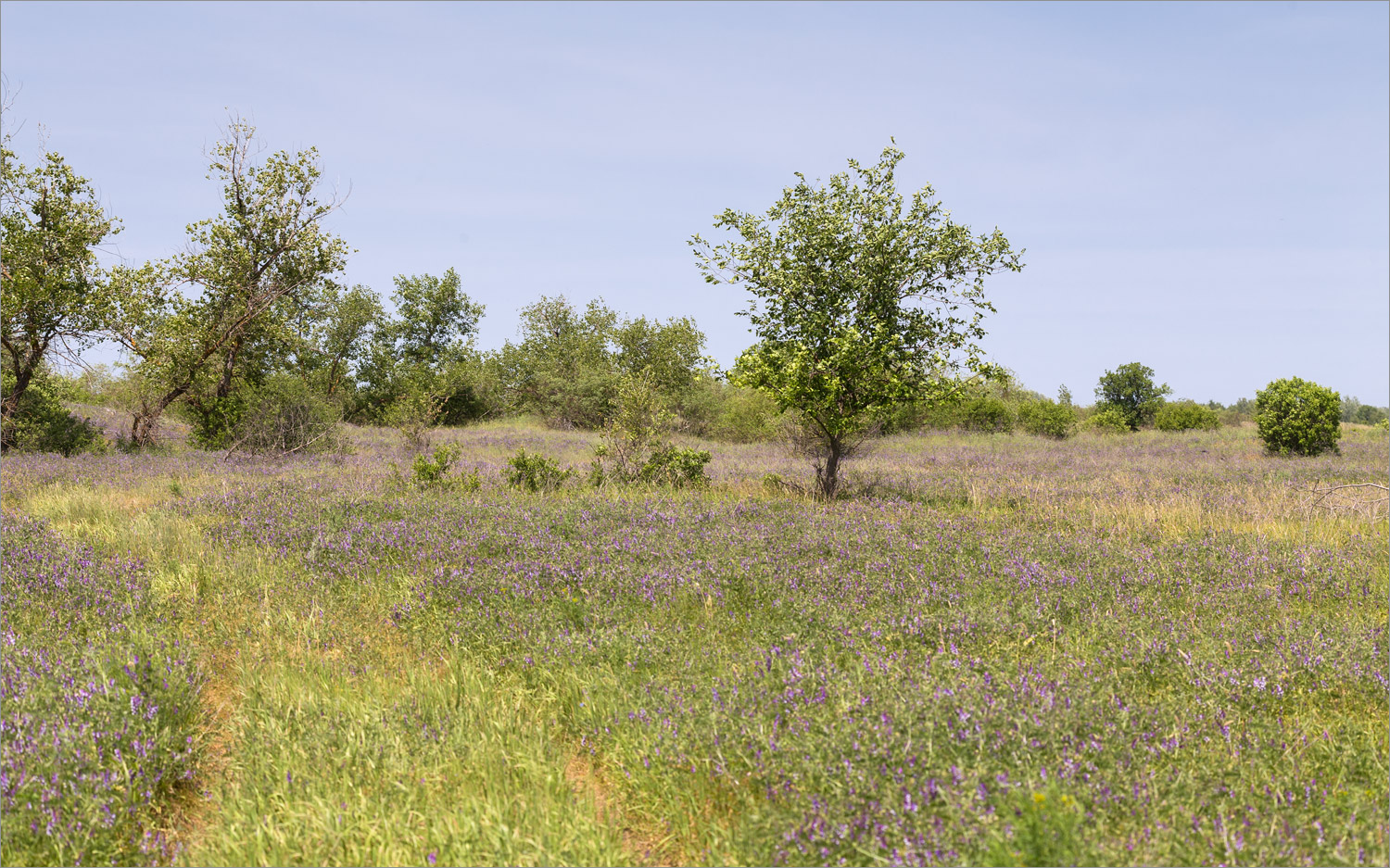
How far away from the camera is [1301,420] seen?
23844mm

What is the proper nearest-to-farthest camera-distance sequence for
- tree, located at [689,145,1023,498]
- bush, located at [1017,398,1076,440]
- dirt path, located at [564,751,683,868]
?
dirt path, located at [564,751,683,868], tree, located at [689,145,1023,498], bush, located at [1017,398,1076,440]

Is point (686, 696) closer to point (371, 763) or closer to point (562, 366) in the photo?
point (371, 763)

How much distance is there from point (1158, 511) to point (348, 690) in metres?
10.7

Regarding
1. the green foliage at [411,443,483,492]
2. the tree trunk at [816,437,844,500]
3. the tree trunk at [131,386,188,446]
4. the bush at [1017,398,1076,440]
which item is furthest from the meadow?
the bush at [1017,398,1076,440]

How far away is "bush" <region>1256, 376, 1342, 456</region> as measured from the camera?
23.9 metres

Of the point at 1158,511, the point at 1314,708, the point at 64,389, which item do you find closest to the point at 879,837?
the point at 1314,708

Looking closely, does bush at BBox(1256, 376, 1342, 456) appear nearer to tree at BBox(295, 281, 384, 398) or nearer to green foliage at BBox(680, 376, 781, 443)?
green foliage at BBox(680, 376, 781, 443)

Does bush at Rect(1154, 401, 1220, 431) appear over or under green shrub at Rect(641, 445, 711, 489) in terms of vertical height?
over

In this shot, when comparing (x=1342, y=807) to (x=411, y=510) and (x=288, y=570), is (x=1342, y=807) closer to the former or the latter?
(x=288, y=570)

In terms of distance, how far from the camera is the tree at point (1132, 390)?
49781mm

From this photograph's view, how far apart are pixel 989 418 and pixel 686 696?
37.3m

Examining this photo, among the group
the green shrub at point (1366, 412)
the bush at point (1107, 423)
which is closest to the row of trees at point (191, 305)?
the bush at point (1107, 423)

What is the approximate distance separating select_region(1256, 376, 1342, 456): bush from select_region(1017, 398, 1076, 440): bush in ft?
32.6

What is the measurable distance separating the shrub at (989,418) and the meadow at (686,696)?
29889 mm
